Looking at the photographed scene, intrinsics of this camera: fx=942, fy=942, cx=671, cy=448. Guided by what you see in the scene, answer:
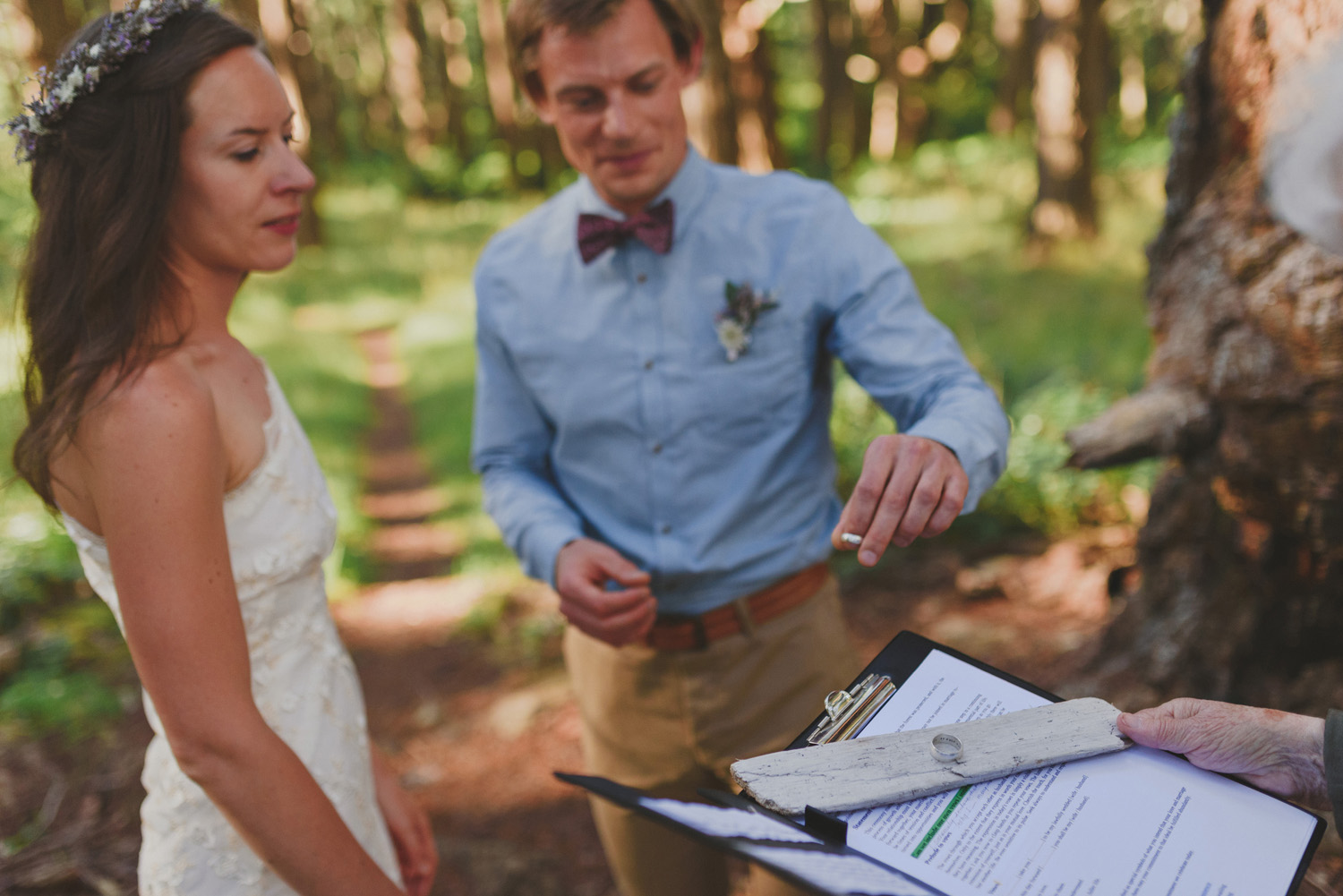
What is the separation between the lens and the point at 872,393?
2221 millimetres

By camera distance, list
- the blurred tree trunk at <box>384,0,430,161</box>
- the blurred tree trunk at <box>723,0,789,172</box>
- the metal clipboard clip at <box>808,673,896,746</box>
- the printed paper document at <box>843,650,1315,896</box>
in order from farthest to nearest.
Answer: the blurred tree trunk at <box>384,0,430,161</box> → the blurred tree trunk at <box>723,0,789,172</box> → the metal clipboard clip at <box>808,673,896,746</box> → the printed paper document at <box>843,650,1315,896</box>

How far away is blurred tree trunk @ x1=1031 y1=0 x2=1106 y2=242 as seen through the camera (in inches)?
354

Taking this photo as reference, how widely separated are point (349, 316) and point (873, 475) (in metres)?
12.9

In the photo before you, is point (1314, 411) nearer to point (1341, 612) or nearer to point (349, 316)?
point (1341, 612)

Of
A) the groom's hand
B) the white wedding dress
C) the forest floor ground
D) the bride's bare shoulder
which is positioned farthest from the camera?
the forest floor ground

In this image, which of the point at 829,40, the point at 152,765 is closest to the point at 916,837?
the point at 152,765

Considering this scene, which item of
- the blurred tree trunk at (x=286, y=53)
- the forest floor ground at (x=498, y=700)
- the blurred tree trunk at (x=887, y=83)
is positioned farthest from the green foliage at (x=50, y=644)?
the blurred tree trunk at (x=887, y=83)

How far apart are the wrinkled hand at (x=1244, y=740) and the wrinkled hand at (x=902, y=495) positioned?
16.6 inches

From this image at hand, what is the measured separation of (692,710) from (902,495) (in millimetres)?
1026

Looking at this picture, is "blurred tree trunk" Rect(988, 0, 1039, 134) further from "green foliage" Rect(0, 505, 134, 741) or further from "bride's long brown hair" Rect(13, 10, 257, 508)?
"bride's long brown hair" Rect(13, 10, 257, 508)

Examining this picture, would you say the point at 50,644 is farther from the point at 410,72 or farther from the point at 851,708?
the point at 410,72

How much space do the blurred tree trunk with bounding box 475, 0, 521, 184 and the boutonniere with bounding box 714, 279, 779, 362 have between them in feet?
55.1

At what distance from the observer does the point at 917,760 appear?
1189 millimetres

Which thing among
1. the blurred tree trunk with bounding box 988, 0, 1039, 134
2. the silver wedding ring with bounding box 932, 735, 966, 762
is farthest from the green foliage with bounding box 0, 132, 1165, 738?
the silver wedding ring with bounding box 932, 735, 966, 762
